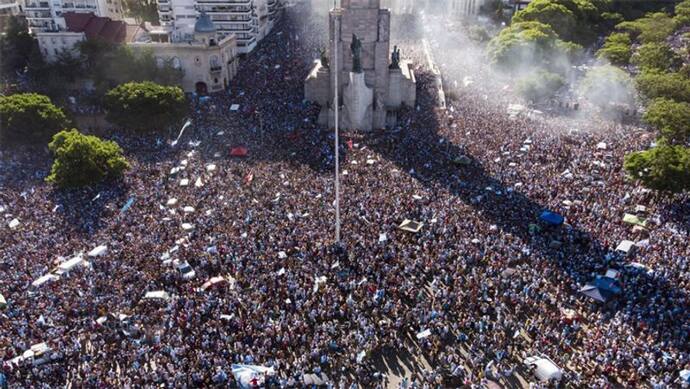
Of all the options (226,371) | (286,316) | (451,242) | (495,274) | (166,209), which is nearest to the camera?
(226,371)

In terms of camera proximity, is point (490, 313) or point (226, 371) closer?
point (226, 371)

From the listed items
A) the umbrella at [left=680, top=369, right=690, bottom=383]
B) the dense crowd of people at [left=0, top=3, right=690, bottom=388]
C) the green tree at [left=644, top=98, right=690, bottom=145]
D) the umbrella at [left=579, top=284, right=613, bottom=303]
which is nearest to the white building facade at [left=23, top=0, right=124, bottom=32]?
the dense crowd of people at [left=0, top=3, right=690, bottom=388]

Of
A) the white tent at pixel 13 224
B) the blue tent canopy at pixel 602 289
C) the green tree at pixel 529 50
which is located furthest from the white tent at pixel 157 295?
the green tree at pixel 529 50

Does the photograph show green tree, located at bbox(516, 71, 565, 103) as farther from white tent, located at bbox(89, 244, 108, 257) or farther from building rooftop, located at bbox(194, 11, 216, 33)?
white tent, located at bbox(89, 244, 108, 257)

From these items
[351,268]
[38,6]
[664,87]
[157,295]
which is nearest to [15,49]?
[38,6]

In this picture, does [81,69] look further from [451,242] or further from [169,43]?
[451,242]

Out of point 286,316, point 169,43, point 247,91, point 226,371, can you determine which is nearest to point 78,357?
point 226,371

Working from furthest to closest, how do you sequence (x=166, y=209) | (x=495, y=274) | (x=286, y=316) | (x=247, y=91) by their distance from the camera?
(x=247, y=91) < (x=166, y=209) < (x=495, y=274) < (x=286, y=316)
